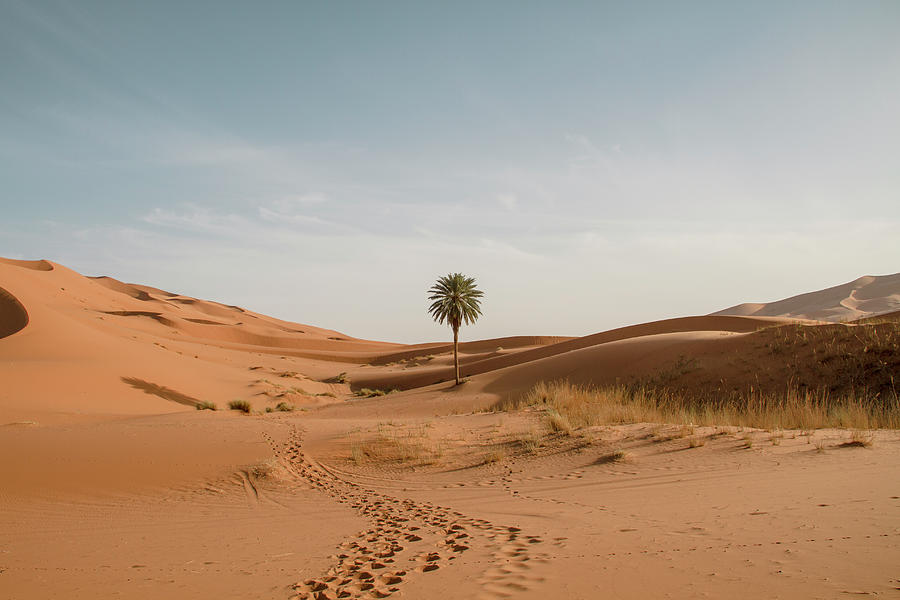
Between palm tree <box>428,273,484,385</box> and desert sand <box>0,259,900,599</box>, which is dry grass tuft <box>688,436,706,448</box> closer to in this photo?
desert sand <box>0,259,900,599</box>

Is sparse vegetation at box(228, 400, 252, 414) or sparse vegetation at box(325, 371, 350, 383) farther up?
sparse vegetation at box(325, 371, 350, 383)

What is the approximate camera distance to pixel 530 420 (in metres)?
15.8

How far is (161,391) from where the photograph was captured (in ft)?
91.1

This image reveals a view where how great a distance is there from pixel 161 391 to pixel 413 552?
26538 millimetres

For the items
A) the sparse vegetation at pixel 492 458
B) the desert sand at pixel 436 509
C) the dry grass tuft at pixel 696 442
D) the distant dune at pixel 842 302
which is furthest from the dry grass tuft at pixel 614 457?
the distant dune at pixel 842 302

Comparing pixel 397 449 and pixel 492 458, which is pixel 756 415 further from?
pixel 397 449

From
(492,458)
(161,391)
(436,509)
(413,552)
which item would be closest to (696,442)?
(492,458)

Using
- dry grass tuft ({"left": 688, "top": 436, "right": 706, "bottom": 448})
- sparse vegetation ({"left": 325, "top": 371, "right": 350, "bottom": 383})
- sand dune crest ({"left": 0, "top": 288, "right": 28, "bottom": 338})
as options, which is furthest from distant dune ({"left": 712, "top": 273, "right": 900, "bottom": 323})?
sand dune crest ({"left": 0, "top": 288, "right": 28, "bottom": 338})

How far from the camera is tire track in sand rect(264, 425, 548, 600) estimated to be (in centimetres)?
455

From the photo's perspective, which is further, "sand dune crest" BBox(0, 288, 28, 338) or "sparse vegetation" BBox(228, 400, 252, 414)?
"sand dune crest" BBox(0, 288, 28, 338)

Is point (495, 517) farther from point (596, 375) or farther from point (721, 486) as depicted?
point (596, 375)

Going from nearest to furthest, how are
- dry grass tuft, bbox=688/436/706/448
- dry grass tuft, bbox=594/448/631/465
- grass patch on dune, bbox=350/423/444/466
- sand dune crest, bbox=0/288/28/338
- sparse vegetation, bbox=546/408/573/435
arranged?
dry grass tuft, bbox=594/448/631/465
dry grass tuft, bbox=688/436/706/448
grass patch on dune, bbox=350/423/444/466
sparse vegetation, bbox=546/408/573/435
sand dune crest, bbox=0/288/28/338

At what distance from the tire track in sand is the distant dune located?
332ft

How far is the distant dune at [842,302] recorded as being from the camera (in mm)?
95875
